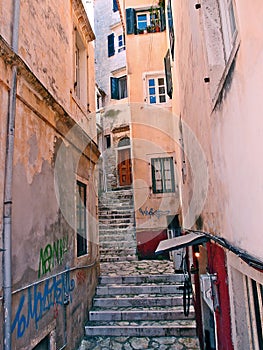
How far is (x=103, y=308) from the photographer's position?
26.1ft

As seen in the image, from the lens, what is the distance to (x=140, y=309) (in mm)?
7695

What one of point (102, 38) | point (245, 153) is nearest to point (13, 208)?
point (245, 153)

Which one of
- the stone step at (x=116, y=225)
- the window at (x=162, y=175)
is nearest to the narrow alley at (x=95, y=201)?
the stone step at (x=116, y=225)

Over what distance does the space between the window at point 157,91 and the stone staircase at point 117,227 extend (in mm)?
5314

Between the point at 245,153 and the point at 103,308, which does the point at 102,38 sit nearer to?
the point at 103,308

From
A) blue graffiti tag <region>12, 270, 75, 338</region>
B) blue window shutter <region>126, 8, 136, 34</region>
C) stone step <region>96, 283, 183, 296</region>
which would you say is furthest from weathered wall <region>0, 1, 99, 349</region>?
blue window shutter <region>126, 8, 136, 34</region>

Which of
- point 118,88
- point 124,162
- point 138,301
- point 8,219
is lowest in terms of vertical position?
point 138,301

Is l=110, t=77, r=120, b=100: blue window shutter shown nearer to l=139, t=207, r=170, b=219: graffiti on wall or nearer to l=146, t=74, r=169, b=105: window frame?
l=146, t=74, r=169, b=105: window frame

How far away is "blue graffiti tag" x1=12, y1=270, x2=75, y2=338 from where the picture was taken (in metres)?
4.06

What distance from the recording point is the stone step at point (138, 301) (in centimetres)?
793

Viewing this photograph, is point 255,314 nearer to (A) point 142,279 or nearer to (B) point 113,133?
(A) point 142,279

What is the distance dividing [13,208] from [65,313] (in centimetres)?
295

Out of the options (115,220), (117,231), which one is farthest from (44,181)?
(115,220)

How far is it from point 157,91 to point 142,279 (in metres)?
9.02
